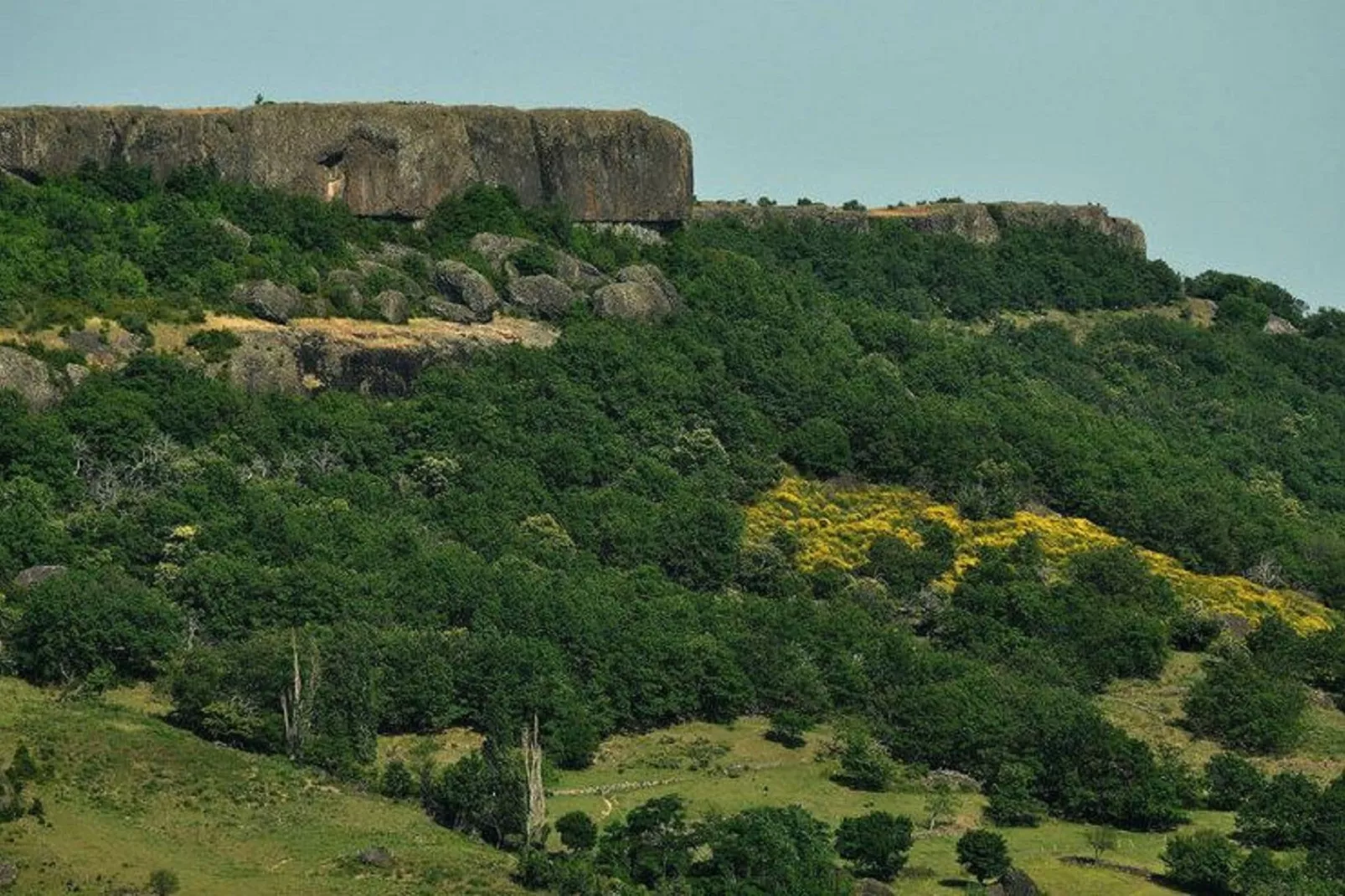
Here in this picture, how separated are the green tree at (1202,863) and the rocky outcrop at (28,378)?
4490 cm

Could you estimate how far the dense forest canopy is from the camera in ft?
410

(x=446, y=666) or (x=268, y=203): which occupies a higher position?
(x=268, y=203)

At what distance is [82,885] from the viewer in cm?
10419

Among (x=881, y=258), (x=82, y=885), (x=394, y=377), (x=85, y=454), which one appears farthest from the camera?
(x=881, y=258)

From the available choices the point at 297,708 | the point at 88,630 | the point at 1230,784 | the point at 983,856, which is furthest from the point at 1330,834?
the point at 88,630

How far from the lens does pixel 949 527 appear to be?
500 feet

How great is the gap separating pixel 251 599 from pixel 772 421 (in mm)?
35843

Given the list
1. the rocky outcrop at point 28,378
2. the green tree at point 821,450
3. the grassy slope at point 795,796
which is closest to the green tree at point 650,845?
the grassy slope at point 795,796

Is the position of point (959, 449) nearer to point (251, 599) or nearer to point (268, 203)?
point (268, 203)

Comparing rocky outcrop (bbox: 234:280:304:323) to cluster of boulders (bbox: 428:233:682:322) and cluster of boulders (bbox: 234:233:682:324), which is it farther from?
cluster of boulders (bbox: 428:233:682:322)

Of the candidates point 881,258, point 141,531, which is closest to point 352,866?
point 141,531

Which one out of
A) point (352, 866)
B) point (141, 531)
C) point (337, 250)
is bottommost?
point (352, 866)

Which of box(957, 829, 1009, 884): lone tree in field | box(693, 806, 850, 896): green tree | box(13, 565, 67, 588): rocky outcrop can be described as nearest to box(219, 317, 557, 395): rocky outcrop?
box(13, 565, 67, 588): rocky outcrop

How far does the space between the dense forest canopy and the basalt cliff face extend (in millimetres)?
1563
